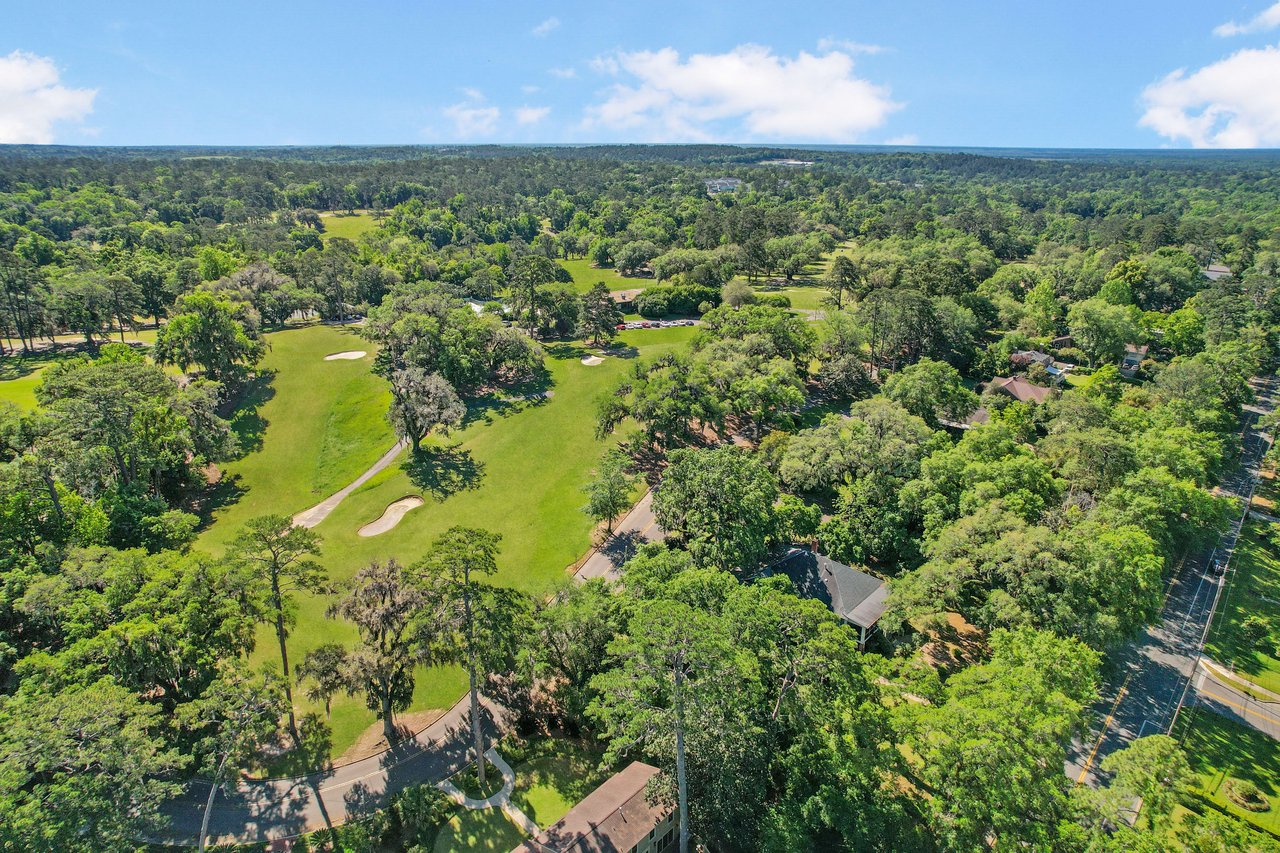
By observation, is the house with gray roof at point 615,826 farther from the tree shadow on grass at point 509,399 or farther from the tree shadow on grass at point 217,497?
the tree shadow on grass at point 509,399

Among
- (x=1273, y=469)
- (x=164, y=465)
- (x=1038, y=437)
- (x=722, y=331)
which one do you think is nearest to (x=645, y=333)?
(x=722, y=331)

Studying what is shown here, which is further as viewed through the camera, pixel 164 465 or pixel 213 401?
pixel 213 401

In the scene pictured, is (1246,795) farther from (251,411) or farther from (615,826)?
(251,411)

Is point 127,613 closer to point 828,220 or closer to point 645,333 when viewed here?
point 645,333

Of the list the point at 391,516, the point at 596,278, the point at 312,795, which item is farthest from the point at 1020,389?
the point at 596,278

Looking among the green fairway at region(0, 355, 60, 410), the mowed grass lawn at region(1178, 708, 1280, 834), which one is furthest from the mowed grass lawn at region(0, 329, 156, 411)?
the mowed grass lawn at region(1178, 708, 1280, 834)

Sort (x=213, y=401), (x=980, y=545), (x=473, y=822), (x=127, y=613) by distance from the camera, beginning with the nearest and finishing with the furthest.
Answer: (x=473, y=822), (x=127, y=613), (x=980, y=545), (x=213, y=401)

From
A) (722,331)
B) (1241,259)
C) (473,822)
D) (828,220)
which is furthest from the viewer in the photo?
(828,220)

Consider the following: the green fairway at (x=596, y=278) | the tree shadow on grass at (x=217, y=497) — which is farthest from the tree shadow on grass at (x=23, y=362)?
the green fairway at (x=596, y=278)
